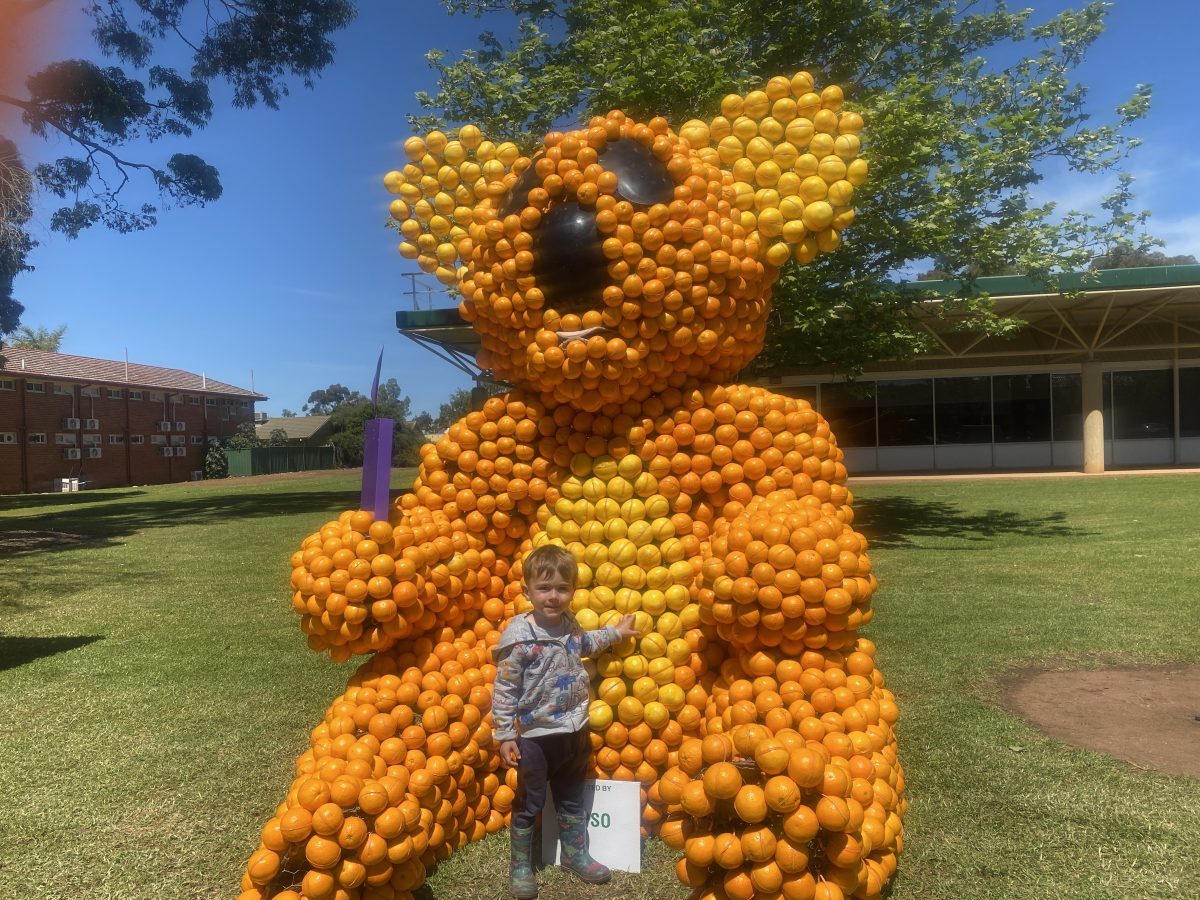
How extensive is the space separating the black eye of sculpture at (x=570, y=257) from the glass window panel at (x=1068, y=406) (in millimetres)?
19735

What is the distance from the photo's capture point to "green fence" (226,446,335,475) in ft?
115

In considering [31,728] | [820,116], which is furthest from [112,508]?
[820,116]

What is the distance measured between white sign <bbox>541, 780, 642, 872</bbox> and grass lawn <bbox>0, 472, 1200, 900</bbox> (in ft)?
0.26

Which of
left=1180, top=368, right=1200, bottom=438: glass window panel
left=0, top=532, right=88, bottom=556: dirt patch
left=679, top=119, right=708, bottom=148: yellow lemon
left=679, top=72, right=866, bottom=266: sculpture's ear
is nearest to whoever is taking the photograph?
left=679, top=72, right=866, bottom=266: sculpture's ear

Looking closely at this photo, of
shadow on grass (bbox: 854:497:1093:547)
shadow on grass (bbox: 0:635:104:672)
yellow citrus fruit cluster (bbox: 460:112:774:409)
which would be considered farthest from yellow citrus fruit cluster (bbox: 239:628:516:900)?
shadow on grass (bbox: 854:497:1093:547)

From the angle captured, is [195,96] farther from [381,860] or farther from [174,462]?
[174,462]

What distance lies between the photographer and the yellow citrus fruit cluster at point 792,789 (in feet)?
6.03

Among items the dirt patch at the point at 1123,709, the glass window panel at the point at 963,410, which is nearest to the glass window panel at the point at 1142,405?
the glass window panel at the point at 963,410

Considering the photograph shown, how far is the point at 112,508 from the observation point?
18.4 metres

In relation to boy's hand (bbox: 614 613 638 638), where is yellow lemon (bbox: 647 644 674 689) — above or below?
below

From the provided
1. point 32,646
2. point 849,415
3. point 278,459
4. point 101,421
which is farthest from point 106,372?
point 32,646

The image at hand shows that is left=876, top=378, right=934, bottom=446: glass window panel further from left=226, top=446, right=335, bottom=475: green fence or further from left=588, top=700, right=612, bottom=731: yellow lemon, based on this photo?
left=226, top=446, right=335, bottom=475: green fence

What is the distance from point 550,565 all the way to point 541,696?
0.38 m

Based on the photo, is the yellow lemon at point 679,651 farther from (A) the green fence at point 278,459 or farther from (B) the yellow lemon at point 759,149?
(A) the green fence at point 278,459
